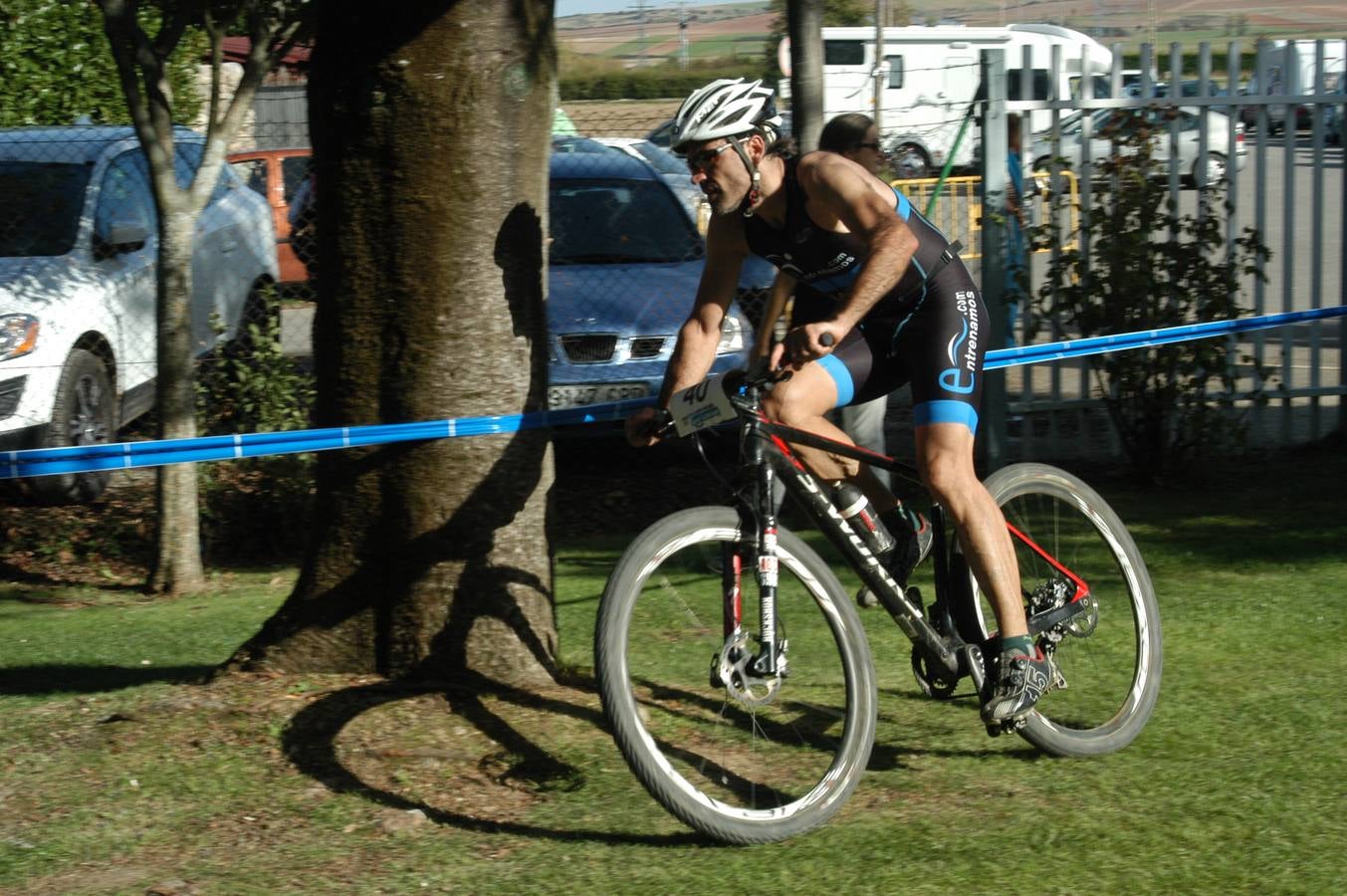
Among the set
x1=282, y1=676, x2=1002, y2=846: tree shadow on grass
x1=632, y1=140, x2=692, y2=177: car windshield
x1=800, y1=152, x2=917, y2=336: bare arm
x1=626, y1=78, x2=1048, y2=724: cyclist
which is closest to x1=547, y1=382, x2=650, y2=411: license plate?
x1=632, y1=140, x2=692, y2=177: car windshield

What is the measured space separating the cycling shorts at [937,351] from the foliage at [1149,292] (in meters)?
4.14

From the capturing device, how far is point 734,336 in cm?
938

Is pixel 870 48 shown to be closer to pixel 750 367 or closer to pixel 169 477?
pixel 169 477

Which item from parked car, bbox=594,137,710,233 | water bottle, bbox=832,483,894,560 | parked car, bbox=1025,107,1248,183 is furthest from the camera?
parked car, bbox=594,137,710,233

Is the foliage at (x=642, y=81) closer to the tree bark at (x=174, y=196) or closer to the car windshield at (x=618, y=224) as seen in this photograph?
the car windshield at (x=618, y=224)

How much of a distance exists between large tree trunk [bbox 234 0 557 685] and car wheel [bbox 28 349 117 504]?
Answer: 3877mm

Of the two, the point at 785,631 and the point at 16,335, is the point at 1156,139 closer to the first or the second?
the point at 785,631

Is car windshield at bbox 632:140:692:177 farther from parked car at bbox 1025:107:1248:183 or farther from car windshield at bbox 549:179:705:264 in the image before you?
parked car at bbox 1025:107:1248:183

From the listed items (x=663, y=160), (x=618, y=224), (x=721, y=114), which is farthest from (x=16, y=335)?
(x=663, y=160)

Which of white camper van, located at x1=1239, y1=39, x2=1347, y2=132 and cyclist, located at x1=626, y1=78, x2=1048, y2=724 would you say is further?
white camper van, located at x1=1239, y1=39, x2=1347, y2=132

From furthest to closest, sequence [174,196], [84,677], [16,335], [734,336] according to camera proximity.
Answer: [734,336], [16,335], [174,196], [84,677]

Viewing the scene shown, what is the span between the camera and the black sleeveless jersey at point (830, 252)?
13.6ft

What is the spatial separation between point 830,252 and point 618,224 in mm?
6392

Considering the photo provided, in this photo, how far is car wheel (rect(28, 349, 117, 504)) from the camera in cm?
816
